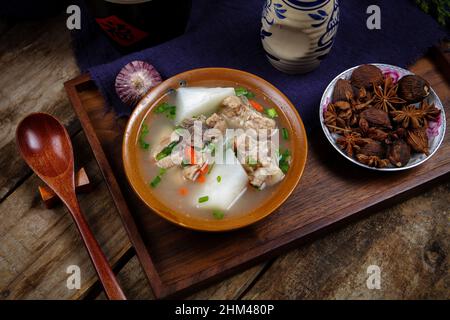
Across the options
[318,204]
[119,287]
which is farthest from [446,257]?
[119,287]

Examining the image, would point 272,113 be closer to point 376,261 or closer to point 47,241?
point 376,261

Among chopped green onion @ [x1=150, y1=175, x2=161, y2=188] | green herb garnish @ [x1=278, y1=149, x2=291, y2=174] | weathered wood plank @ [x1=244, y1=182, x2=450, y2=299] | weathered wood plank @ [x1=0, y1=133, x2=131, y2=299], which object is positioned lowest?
weathered wood plank @ [x1=244, y1=182, x2=450, y2=299]

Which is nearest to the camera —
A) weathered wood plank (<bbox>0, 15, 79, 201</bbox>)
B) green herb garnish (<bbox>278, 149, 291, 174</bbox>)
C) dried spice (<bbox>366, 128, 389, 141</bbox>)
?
green herb garnish (<bbox>278, 149, 291, 174</bbox>)

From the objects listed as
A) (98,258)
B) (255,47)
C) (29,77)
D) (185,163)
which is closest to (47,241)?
(98,258)

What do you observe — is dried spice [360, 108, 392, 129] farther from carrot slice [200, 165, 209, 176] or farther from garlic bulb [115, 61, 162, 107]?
garlic bulb [115, 61, 162, 107]

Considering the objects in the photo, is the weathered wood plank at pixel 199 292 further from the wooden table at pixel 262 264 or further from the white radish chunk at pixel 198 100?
the white radish chunk at pixel 198 100

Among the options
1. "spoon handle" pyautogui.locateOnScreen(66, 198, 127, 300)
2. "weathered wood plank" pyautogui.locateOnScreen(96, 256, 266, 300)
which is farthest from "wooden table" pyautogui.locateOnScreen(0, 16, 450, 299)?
"spoon handle" pyautogui.locateOnScreen(66, 198, 127, 300)

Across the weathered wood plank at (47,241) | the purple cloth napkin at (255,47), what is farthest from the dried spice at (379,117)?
the weathered wood plank at (47,241)
